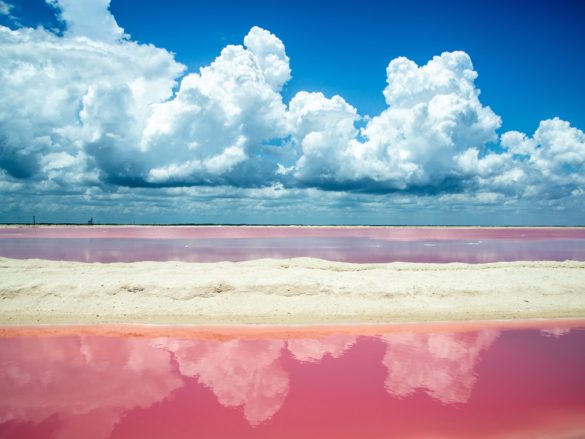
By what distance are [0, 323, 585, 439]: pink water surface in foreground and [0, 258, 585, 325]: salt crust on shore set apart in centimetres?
253

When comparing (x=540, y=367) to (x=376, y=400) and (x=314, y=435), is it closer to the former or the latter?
(x=376, y=400)

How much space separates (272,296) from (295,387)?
7.36 meters

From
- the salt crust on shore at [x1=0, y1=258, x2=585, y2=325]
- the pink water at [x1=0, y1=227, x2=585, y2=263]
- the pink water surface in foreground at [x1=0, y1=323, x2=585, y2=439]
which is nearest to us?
the pink water surface in foreground at [x1=0, y1=323, x2=585, y2=439]

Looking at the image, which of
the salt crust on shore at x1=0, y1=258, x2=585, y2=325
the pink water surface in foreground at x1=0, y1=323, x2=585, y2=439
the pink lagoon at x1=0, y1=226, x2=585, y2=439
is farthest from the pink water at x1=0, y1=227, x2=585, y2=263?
the pink water surface in foreground at x1=0, y1=323, x2=585, y2=439

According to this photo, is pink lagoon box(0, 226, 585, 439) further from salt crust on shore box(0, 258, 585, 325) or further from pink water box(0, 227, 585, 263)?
pink water box(0, 227, 585, 263)

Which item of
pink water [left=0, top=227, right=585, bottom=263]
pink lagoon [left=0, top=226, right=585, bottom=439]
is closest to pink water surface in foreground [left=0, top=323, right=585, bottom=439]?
pink lagoon [left=0, top=226, right=585, bottom=439]

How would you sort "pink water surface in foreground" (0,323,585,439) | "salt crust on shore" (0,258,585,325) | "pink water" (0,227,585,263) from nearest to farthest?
"pink water surface in foreground" (0,323,585,439), "salt crust on shore" (0,258,585,325), "pink water" (0,227,585,263)

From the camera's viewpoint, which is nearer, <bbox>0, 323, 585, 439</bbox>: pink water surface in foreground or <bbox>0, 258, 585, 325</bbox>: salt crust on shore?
<bbox>0, 323, 585, 439</bbox>: pink water surface in foreground

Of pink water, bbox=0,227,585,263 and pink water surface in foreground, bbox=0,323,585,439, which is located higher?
pink water, bbox=0,227,585,263

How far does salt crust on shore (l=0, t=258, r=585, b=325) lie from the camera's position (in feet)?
46.0

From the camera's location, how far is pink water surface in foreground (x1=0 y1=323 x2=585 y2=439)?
6609mm

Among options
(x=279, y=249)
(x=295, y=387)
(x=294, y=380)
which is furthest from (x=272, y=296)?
(x=279, y=249)

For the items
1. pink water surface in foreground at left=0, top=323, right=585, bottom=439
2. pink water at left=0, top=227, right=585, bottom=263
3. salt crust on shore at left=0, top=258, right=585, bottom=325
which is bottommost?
pink water surface in foreground at left=0, top=323, right=585, bottom=439

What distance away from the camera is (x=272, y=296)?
15.5 meters
